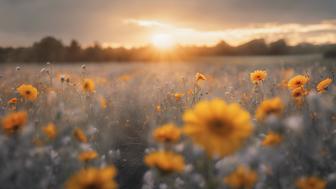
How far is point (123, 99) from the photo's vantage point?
7.27 meters

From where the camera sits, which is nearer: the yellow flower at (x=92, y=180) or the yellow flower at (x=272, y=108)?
the yellow flower at (x=92, y=180)

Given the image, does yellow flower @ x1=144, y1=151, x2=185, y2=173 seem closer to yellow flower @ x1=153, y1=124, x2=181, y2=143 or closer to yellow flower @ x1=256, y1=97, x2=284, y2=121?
yellow flower @ x1=153, y1=124, x2=181, y2=143

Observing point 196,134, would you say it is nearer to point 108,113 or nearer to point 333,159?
point 333,159

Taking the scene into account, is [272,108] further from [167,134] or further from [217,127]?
[167,134]

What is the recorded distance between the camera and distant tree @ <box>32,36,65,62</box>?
85.4 ft

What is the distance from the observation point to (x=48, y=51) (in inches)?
1046

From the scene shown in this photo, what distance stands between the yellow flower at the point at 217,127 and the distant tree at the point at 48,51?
24134 mm

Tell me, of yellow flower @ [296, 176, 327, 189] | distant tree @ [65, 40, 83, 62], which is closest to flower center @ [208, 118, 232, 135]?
yellow flower @ [296, 176, 327, 189]

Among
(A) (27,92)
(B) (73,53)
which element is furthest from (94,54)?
(A) (27,92)

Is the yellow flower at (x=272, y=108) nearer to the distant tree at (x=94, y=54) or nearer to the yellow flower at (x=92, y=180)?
the yellow flower at (x=92, y=180)

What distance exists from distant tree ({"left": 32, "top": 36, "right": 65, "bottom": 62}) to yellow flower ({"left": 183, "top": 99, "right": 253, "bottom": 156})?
2413 cm

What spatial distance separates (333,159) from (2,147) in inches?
97.0

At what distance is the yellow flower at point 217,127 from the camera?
228 centimetres

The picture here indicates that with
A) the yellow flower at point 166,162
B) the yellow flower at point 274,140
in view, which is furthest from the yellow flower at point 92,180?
the yellow flower at point 274,140
